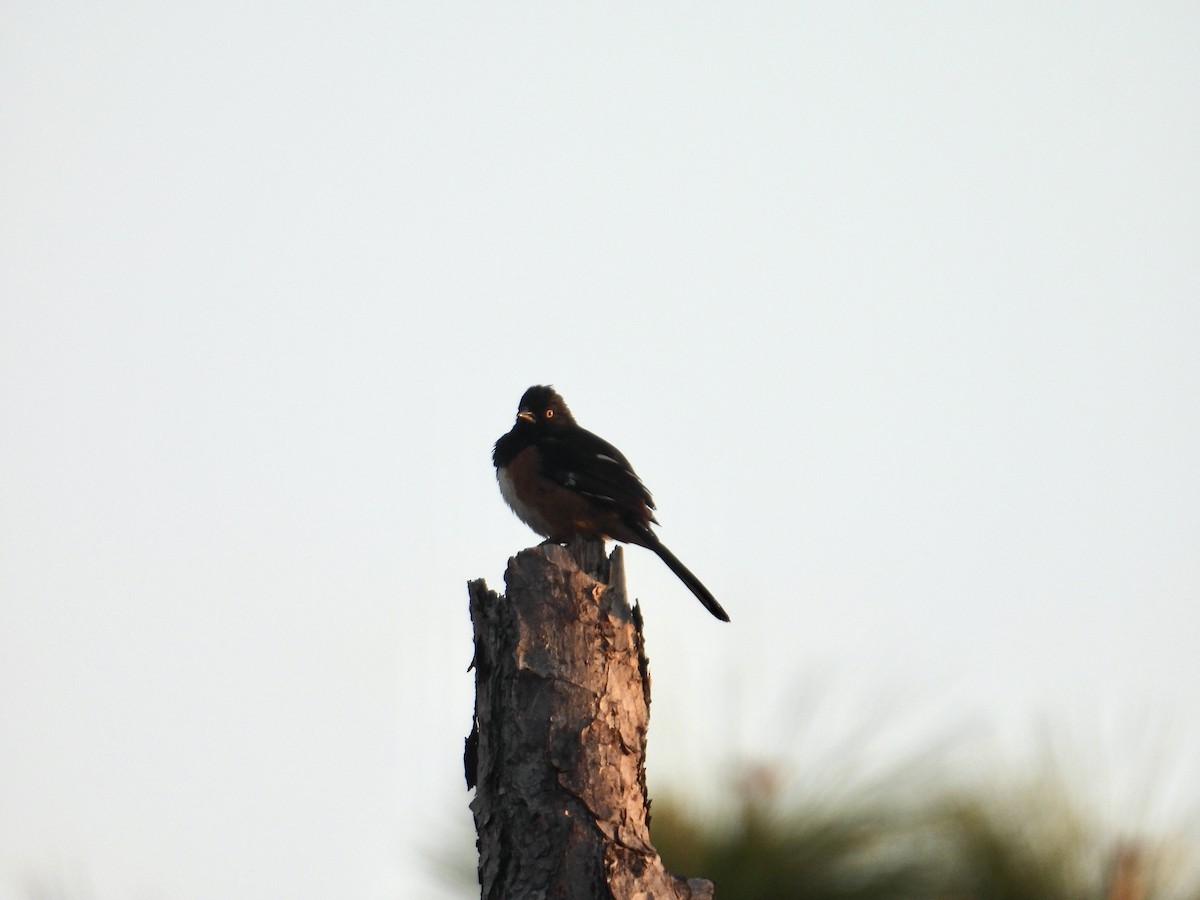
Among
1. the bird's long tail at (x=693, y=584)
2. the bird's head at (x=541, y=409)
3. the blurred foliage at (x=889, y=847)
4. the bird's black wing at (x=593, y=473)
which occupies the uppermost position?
the bird's head at (x=541, y=409)

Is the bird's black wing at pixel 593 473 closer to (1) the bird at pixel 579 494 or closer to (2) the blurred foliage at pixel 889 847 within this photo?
(1) the bird at pixel 579 494

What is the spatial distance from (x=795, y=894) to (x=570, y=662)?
92cm

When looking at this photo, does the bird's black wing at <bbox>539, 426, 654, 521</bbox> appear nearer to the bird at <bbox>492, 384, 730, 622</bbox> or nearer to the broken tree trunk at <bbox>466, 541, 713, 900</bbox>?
the bird at <bbox>492, 384, 730, 622</bbox>

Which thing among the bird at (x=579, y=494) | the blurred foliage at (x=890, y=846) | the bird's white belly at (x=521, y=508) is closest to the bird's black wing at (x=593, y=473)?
the bird at (x=579, y=494)

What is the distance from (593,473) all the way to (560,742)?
308cm

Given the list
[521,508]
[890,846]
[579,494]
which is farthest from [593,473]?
[890,846]

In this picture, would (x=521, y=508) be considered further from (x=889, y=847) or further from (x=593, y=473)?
(x=889, y=847)

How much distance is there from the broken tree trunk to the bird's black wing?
2.62m

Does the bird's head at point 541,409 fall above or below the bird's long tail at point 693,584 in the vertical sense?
above

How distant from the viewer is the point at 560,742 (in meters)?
3.37

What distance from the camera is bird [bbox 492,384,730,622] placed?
6.34 metres

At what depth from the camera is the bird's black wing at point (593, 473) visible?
6348 mm

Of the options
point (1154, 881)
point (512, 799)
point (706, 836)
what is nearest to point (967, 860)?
point (1154, 881)

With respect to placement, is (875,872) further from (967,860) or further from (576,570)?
(576,570)
